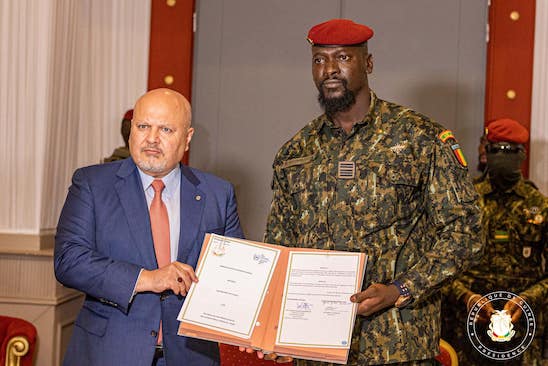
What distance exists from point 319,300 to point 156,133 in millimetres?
779

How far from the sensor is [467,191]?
256 cm

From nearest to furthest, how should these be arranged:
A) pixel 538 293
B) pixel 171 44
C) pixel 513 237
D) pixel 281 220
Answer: pixel 281 220
pixel 538 293
pixel 513 237
pixel 171 44

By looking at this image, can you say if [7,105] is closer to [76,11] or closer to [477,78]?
[76,11]

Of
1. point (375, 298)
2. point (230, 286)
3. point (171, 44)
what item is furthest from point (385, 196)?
point (171, 44)

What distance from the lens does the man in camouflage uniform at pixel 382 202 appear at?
2527 mm

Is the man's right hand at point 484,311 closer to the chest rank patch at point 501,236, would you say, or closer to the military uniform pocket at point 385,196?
the chest rank patch at point 501,236

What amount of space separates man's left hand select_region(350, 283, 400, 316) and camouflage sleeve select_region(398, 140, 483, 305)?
7 centimetres

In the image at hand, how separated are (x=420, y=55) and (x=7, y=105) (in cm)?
263

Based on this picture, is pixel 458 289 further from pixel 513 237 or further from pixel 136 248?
pixel 136 248

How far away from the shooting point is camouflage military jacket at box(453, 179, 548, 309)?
4.18 m

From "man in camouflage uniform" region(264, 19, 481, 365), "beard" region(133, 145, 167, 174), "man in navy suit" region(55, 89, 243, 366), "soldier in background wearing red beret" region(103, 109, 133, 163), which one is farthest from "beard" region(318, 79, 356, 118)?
"soldier in background wearing red beret" region(103, 109, 133, 163)

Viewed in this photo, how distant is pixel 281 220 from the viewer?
2812 millimetres

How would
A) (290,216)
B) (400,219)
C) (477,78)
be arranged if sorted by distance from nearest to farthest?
1. (400,219)
2. (290,216)
3. (477,78)

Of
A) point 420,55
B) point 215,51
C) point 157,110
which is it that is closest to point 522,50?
point 420,55
